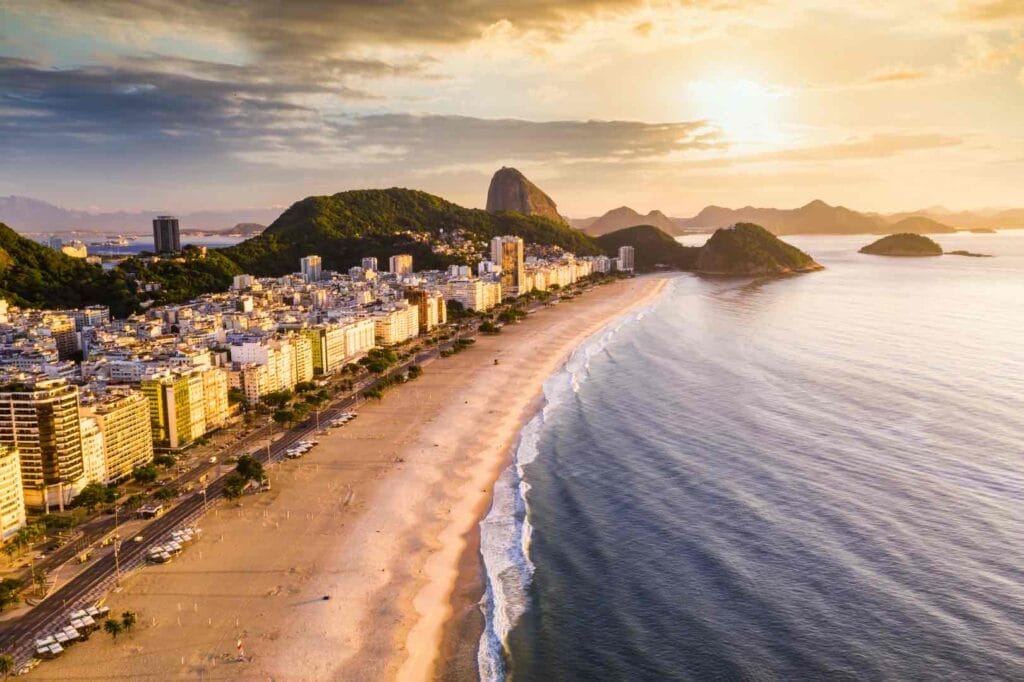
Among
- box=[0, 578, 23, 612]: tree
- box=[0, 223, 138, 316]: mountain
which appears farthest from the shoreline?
box=[0, 223, 138, 316]: mountain

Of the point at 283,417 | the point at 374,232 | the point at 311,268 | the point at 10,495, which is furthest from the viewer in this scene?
the point at 374,232

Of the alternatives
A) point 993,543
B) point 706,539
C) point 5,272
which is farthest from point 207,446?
point 5,272

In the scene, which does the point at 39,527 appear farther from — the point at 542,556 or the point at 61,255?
the point at 61,255

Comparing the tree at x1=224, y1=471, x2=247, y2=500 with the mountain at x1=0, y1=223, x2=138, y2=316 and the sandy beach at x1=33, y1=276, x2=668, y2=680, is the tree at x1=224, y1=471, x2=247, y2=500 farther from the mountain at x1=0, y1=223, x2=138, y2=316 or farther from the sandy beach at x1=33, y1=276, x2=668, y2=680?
the mountain at x1=0, y1=223, x2=138, y2=316

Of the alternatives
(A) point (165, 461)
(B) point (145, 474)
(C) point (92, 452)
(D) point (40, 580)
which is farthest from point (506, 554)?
(C) point (92, 452)

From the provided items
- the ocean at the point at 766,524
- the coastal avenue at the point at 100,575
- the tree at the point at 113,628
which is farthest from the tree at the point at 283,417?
the tree at the point at 113,628

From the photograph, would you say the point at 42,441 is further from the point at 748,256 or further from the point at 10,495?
the point at 748,256
